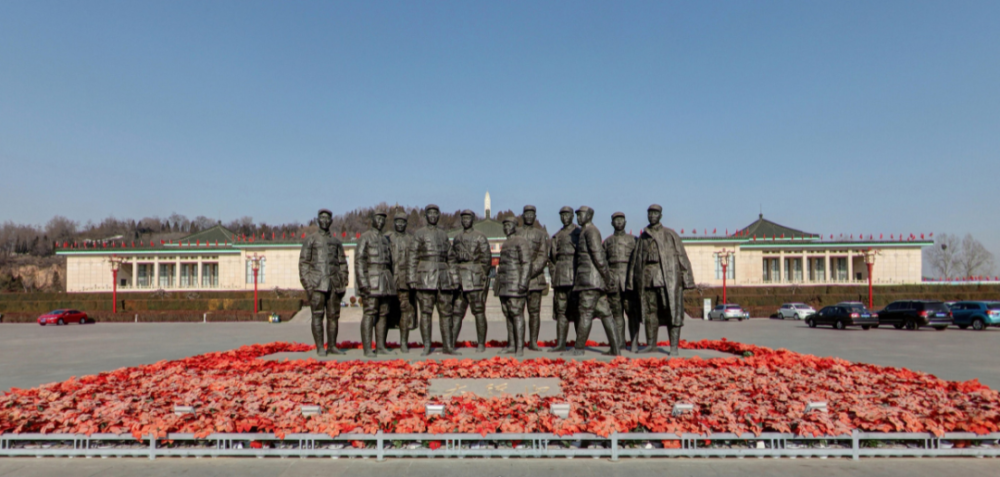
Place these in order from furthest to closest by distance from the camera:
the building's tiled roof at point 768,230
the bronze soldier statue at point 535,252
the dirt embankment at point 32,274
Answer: the dirt embankment at point 32,274 → the building's tiled roof at point 768,230 → the bronze soldier statue at point 535,252

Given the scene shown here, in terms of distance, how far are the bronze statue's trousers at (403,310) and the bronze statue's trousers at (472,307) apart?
0.74m

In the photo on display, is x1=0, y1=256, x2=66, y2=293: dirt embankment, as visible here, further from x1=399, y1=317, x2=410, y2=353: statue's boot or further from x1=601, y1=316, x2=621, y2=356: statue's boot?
x1=601, y1=316, x2=621, y2=356: statue's boot

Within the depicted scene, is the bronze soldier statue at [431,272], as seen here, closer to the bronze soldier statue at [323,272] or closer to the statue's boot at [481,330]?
the statue's boot at [481,330]

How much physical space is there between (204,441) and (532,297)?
5861mm

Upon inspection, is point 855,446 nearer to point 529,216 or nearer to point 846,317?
point 529,216

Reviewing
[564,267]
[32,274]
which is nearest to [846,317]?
[564,267]

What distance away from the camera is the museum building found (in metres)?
57.9

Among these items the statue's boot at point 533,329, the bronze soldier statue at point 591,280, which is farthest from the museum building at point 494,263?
the bronze soldier statue at point 591,280

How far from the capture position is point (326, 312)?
1073cm

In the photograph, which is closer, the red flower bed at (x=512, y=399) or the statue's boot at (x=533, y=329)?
the red flower bed at (x=512, y=399)

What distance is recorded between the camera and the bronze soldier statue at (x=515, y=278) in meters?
9.83

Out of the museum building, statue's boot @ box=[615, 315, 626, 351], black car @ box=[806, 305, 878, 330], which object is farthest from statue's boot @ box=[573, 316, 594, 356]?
the museum building

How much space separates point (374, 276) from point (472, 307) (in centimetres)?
173

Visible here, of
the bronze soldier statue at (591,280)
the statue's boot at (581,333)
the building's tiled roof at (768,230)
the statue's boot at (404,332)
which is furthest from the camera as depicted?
the building's tiled roof at (768,230)
